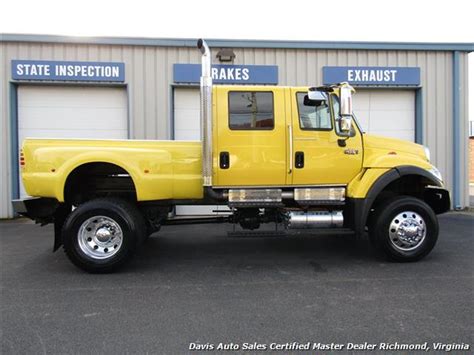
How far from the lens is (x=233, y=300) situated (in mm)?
3754

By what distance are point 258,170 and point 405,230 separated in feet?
7.26

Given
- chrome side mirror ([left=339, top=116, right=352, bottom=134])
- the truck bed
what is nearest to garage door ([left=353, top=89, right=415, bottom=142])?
chrome side mirror ([left=339, top=116, right=352, bottom=134])

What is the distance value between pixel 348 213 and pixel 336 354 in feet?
8.74

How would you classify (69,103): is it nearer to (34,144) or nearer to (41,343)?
(34,144)

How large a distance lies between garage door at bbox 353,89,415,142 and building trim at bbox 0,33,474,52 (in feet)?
4.01

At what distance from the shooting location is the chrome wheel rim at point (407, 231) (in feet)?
16.2

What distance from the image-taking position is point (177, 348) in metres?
2.83

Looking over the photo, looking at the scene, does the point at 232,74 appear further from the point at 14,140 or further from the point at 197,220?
the point at 14,140

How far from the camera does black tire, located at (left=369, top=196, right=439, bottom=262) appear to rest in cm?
493

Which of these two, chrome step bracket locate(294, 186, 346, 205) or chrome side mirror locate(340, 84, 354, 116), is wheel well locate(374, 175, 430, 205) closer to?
chrome step bracket locate(294, 186, 346, 205)

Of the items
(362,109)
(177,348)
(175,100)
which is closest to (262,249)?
(177,348)

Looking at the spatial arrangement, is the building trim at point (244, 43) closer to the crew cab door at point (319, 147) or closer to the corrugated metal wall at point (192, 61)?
the corrugated metal wall at point (192, 61)

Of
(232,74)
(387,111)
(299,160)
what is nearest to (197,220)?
(299,160)

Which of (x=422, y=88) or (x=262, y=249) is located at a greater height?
(x=422, y=88)
